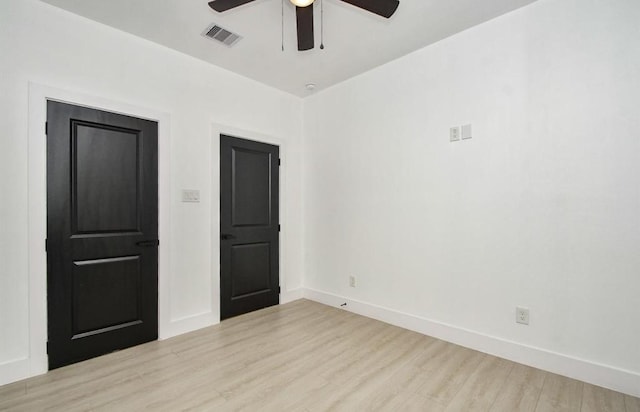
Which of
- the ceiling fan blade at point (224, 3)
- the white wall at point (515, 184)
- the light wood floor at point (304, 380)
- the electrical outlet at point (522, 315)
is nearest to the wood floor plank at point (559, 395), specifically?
the light wood floor at point (304, 380)

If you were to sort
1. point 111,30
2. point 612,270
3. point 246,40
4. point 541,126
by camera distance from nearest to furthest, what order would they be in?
point 612,270 → point 541,126 → point 111,30 → point 246,40

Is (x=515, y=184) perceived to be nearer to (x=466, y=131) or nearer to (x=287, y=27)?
(x=466, y=131)

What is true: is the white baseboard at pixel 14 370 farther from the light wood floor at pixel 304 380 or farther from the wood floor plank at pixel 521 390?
the wood floor plank at pixel 521 390

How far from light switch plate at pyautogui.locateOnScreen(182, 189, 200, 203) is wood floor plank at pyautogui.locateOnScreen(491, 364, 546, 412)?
9.96ft

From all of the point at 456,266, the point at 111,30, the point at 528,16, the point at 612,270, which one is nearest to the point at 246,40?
the point at 111,30

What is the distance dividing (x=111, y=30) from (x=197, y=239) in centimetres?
206

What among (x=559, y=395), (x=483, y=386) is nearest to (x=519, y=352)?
(x=559, y=395)

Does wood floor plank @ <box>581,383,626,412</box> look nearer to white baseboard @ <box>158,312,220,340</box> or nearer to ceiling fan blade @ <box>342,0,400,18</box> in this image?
ceiling fan blade @ <box>342,0,400,18</box>

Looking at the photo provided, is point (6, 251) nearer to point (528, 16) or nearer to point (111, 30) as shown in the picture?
point (111, 30)

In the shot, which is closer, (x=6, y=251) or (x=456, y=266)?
(x=6, y=251)

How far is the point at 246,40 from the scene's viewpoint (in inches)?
112

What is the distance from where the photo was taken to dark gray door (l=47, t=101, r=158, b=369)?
2.38 meters

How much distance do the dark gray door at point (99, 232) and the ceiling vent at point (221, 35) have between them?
1.01 meters

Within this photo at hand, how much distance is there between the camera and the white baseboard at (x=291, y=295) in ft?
13.1
